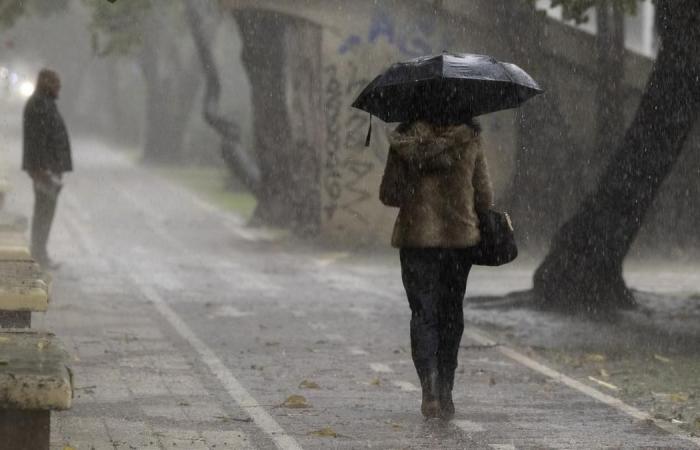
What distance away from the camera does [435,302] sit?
28.5ft

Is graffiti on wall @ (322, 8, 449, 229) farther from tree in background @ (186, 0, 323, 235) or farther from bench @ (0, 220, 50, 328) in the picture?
bench @ (0, 220, 50, 328)

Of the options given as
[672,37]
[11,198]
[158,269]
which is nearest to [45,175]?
[158,269]

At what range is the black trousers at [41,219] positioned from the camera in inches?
687

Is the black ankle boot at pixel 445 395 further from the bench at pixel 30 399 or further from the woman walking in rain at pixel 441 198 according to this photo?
the bench at pixel 30 399

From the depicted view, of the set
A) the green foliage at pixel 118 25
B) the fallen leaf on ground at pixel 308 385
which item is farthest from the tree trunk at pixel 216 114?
the fallen leaf on ground at pixel 308 385

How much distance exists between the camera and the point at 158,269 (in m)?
18.5

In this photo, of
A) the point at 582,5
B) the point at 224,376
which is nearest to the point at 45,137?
the point at 582,5

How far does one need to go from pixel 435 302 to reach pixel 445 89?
47.2 inches

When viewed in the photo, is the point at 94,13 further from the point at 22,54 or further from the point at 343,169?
the point at 22,54

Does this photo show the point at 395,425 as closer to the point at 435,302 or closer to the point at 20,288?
the point at 435,302

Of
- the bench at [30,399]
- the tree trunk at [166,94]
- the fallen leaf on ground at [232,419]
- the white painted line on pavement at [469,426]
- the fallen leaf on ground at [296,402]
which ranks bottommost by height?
the tree trunk at [166,94]

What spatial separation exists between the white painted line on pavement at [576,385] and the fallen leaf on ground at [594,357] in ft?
1.47

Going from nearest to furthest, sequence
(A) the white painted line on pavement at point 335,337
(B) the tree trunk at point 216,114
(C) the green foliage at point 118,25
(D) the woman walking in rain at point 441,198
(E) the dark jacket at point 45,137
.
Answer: (D) the woman walking in rain at point 441,198 < (A) the white painted line on pavement at point 335,337 < (E) the dark jacket at point 45,137 < (C) the green foliage at point 118,25 < (B) the tree trunk at point 216,114

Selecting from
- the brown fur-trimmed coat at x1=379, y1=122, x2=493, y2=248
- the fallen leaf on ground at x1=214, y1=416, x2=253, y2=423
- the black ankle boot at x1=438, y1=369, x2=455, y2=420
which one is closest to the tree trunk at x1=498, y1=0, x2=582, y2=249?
the brown fur-trimmed coat at x1=379, y1=122, x2=493, y2=248
